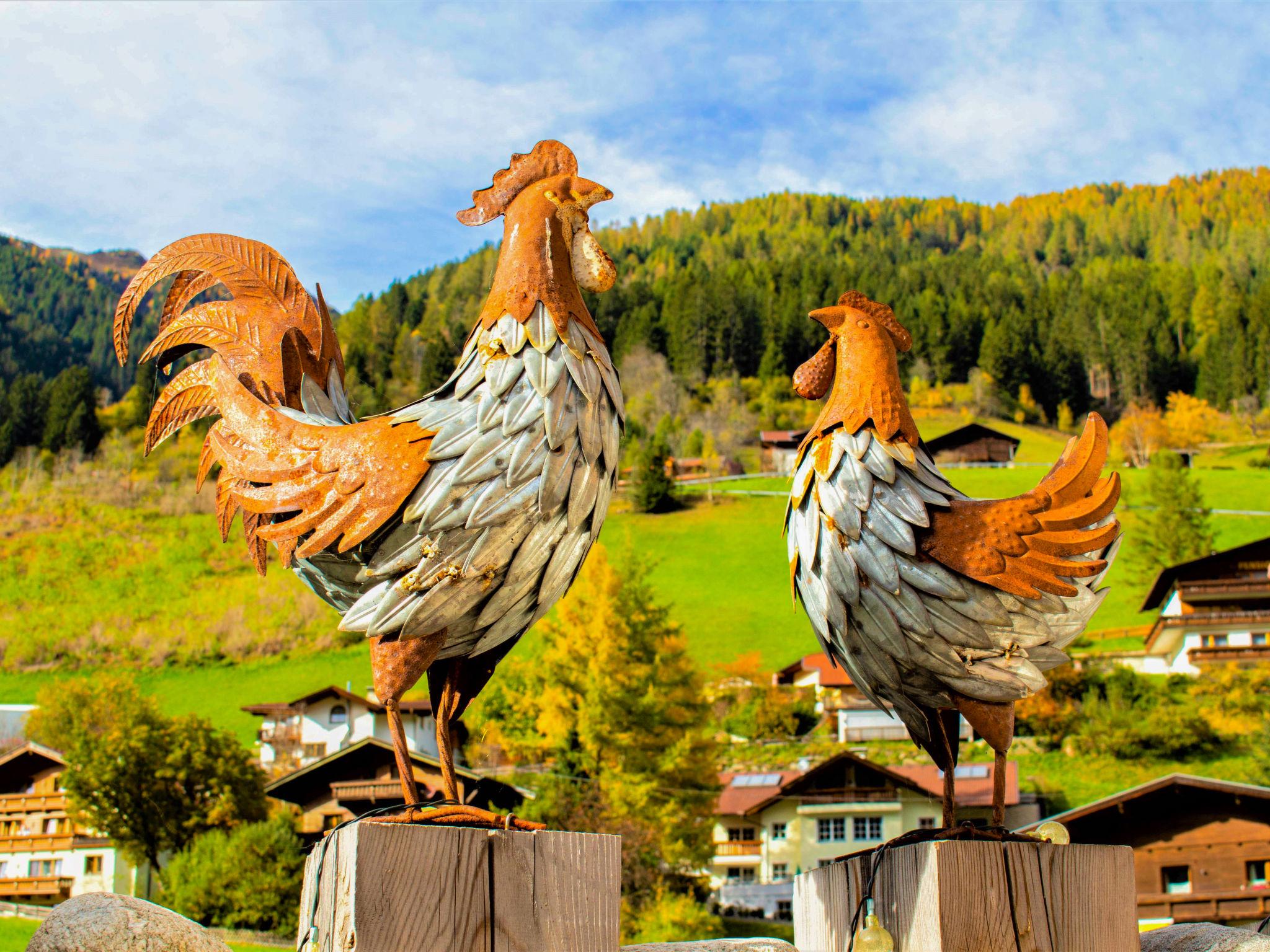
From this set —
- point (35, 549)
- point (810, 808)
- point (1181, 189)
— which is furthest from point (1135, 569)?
point (1181, 189)

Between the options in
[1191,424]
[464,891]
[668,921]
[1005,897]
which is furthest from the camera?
[1191,424]

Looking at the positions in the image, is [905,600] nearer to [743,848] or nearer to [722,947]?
[722,947]

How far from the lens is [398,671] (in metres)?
3.37

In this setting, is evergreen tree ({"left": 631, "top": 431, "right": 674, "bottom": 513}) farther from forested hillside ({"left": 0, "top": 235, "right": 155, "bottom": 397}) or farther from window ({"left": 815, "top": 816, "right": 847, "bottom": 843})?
forested hillside ({"left": 0, "top": 235, "right": 155, "bottom": 397})

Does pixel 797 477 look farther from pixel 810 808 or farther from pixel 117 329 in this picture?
pixel 810 808

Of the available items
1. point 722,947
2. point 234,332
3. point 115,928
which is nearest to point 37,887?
point 115,928

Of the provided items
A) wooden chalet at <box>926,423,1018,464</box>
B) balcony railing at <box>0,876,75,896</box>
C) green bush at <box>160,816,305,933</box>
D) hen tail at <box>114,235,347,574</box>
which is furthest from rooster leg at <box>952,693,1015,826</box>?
wooden chalet at <box>926,423,1018,464</box>

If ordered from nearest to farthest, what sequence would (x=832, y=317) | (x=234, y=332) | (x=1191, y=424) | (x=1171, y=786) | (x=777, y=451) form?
(x=234, y=332) < (x=832, y=317) < (x=1171, y=786) < (x=1191, y=424) < (x=777, y=451)

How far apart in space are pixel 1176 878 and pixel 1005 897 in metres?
21.1

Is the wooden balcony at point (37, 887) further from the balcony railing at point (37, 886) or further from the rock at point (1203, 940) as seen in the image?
the rock at point (1203, 940)

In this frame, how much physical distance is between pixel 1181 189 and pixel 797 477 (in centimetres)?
16420

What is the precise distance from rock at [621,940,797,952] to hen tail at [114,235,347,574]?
208 centimetres

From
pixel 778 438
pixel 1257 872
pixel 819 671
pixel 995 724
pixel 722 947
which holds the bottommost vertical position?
pixel 1257 872

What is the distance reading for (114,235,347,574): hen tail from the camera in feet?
14.0
